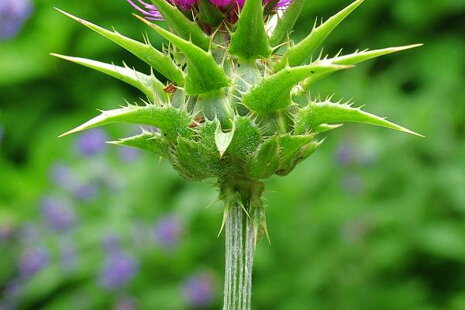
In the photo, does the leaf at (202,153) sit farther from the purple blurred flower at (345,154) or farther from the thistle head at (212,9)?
the purple blurred flower at (345,154)

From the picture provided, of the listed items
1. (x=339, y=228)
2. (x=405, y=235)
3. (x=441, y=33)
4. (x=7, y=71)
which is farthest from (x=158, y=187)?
(x=441, y=33)

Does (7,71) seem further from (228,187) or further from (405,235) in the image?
(228,187)

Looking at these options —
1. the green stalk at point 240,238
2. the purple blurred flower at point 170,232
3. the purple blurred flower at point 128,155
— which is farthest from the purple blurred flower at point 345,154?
the green stalk at point 240,238

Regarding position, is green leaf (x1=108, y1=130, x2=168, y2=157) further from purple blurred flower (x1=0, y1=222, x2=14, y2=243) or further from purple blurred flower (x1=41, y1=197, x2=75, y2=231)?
purple blurred flower (x1=41, y1=197, x2=75, y2=231)

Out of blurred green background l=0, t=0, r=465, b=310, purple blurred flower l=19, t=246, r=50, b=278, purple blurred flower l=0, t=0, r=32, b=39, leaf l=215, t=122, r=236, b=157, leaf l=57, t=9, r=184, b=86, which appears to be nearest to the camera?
leaf l=215, t=122, r=236, b=157

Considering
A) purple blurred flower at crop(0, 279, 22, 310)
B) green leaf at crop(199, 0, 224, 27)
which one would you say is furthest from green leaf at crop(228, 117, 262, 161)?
purple blurred flower at crop(0, 279, 22, 310)

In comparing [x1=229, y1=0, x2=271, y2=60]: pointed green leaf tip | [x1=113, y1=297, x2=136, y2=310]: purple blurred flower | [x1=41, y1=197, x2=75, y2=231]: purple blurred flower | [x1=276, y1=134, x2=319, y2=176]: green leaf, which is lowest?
[x1=276, y1=134, x2=319, y2=176]: green leaf

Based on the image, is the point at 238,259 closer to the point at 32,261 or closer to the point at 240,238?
the point at 240,238
